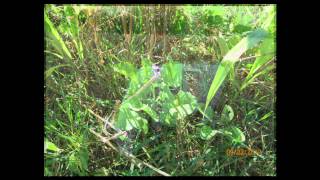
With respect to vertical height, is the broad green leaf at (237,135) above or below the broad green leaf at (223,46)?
below

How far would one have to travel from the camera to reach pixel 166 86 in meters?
2.63

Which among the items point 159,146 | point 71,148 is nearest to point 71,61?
point 71,148

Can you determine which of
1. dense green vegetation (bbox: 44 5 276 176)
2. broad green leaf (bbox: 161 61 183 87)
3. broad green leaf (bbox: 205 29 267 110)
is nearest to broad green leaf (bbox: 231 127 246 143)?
dense green vegetation (bbox: 44 5 276 176)

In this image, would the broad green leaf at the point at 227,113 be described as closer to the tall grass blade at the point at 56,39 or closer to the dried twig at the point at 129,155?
the dried twig at the point at 129,155

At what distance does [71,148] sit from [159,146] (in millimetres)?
421

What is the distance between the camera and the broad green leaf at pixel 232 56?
8.52 ft

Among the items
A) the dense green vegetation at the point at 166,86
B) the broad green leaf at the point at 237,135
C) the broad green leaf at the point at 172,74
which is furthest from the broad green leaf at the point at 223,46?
the broad green leaf at the point at 237,135

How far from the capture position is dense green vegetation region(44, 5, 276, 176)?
262 cm

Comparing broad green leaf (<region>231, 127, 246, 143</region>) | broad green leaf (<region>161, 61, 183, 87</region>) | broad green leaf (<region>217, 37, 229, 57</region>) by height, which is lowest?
broad green leaf (<region>231, 127, 246, 143</region>)

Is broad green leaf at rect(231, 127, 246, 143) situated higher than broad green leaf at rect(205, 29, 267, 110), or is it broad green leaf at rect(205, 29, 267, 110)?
broad green leaf at rect(205, 29, 267, 110)

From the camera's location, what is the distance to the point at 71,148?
2.65 m

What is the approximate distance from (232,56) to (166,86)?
340 mm

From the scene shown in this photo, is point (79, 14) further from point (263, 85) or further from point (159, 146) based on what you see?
point (263, 85)

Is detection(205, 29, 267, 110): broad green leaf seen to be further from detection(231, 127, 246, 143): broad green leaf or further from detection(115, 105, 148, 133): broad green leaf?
detection(115, 105, 148, 133): broad green leaf
